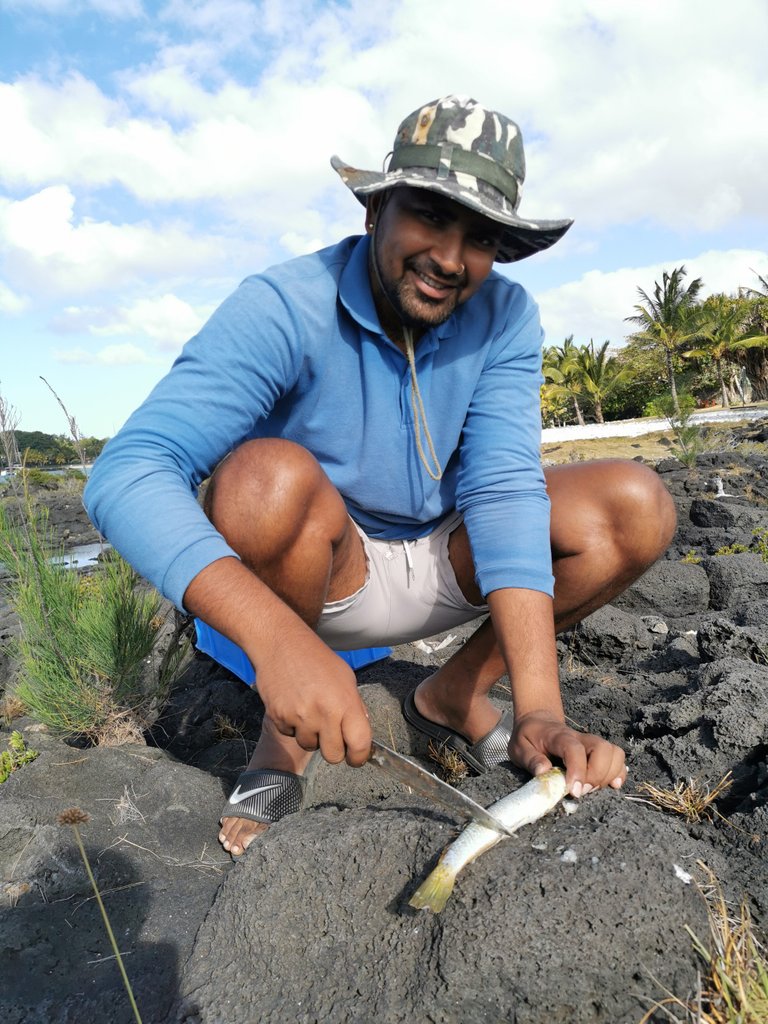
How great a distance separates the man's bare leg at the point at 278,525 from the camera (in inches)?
88.9

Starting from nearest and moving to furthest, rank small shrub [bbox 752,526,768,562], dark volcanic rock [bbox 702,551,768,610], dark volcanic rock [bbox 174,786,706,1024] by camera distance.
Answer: dark volcanic rock [bbox 174,786,706,1024]
dark volcanic rock [bbox 702,551,768,610]
small shrub [bbox 752,526,768,562]

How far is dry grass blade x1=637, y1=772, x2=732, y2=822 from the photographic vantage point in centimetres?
204

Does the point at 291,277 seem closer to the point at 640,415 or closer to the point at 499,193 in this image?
the point at 499,193

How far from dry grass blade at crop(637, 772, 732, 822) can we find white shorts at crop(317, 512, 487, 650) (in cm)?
98

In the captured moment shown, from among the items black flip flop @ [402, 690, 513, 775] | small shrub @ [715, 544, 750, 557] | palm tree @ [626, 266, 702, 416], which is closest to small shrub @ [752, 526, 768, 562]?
small shrub @ [715, 544, 750, 557]

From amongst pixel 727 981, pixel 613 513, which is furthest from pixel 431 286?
pixel 727 981

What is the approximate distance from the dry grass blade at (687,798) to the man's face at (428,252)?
4.87 ft

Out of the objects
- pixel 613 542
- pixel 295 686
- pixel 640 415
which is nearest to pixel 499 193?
pixel 613 542

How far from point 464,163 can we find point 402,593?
1.41 meters

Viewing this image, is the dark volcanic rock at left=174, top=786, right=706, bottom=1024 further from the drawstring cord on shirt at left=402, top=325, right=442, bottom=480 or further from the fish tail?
the drawstring cord on shirt at left=402, top=325, right=442, bottom=480

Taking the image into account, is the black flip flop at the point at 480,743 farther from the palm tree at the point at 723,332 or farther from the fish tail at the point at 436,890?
the palm tree at the point at 723,332

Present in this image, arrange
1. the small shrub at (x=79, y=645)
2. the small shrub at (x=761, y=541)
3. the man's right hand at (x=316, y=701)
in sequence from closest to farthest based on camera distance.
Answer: the man's right hand at (x=316, y=701) → the small shrub at (x=79, y=645) → the small shrub at (x=761, y=541)

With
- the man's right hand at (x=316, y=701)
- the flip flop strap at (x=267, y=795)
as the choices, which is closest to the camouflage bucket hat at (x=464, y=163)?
the man's right hand at (x=316, y=701)

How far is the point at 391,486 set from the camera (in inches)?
106
